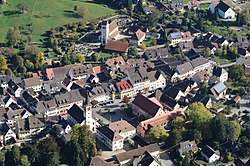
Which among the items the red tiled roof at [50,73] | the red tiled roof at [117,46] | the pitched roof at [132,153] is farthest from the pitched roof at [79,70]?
the pitched roof at [132,153]

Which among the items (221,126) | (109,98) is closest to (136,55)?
(109,98)

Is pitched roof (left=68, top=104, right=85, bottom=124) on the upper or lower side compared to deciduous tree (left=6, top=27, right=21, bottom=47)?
lower

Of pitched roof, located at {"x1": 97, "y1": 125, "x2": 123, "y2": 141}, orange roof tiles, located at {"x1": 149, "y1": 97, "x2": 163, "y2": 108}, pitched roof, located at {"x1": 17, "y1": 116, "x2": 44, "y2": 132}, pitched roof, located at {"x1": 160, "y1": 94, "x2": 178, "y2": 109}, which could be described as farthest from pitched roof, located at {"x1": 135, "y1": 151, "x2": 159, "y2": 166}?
pitched roof, located at {"x1": 17, "y1": 116, "x2": 44, "y2": 132}

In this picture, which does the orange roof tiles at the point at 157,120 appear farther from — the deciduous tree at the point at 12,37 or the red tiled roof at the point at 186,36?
the deciduous tree at the point at 12,37

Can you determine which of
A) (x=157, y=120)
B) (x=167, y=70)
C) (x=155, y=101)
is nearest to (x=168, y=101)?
(x=155, y=101)

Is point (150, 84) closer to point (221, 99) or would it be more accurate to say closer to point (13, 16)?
point (221, 99)

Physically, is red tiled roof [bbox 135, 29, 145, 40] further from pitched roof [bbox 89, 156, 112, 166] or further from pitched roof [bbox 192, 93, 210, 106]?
pitched roof [bbox 89, 156, 112, 166]

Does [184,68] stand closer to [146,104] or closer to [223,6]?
[146,104]
